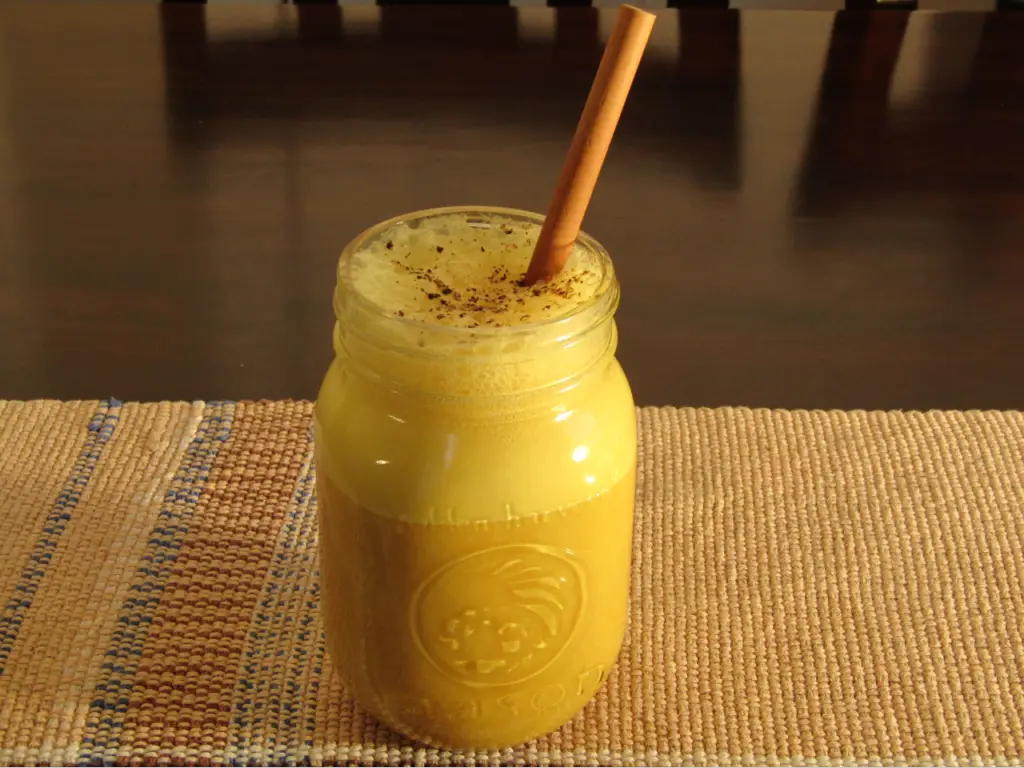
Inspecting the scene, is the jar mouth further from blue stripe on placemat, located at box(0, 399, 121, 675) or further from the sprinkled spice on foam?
blue stripe on placemat, located at box(0, 399, 121, 675)

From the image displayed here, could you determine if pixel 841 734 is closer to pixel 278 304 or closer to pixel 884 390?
pixel 884 390

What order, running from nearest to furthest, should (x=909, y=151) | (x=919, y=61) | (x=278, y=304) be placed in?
(x=278, y=304)
(x=909, y=151)
(x=919, y=61)

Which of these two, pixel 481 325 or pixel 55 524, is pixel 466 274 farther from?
pixel 55 524

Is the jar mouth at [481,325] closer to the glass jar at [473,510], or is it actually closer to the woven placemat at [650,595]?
the glass jar at [473,510]

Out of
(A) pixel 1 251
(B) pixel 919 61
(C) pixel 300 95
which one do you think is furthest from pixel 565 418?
(B) pixel 919 61

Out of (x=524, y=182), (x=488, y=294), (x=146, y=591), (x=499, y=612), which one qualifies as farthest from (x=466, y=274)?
(x=524, y=182)

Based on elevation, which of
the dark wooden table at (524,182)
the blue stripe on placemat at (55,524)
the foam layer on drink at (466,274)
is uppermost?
the foam layer on drink at (466,274)

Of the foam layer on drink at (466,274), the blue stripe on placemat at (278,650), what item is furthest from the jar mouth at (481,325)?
the blue stripe on placemat at (278,650)
